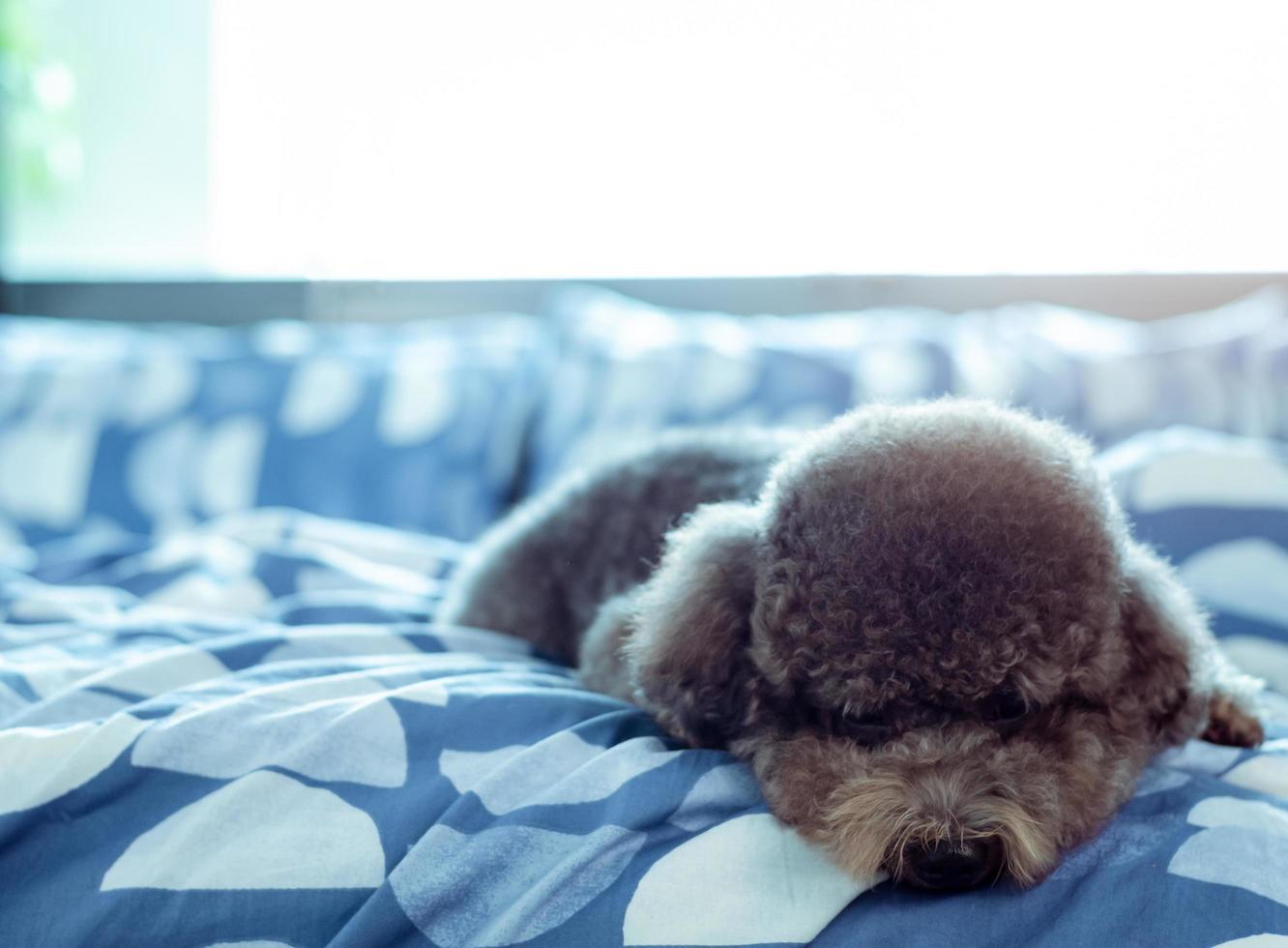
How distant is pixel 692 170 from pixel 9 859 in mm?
2749

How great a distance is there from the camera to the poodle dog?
106cm

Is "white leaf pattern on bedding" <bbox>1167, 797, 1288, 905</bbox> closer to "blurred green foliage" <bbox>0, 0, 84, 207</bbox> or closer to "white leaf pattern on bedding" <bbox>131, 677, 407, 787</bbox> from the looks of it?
"white leaf pattern on bedding" <bbox>131, 677, 407, 787</bbox>

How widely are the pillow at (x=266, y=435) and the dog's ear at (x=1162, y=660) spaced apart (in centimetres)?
176

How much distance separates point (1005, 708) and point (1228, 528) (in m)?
0.81

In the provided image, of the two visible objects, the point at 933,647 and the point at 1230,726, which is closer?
the point at 933,647

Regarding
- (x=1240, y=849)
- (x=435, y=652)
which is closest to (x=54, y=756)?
(x=435, y=652)

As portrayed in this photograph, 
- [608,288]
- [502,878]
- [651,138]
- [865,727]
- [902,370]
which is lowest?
[502,878]

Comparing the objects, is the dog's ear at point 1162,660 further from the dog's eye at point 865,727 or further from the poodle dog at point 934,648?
the dog's eye at point 865,727

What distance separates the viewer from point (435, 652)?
5.36ft

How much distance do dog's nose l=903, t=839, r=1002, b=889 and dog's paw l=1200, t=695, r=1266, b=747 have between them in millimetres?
493

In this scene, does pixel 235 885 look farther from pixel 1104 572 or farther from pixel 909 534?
pixel 1104 572

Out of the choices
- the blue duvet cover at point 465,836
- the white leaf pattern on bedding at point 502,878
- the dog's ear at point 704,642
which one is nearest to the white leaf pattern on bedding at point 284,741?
the blue duvet cover at point 465,836

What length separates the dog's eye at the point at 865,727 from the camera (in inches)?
44.8

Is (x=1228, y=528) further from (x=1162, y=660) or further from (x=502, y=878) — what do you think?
(x=502, y=878)
